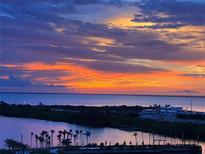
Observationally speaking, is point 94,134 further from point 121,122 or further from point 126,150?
point 126,150

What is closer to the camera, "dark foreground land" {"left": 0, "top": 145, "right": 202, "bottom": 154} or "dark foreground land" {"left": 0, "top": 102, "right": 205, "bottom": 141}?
"dark foreground land" {"left": 0, "top": 145, "right": 202, "bottom": 154}

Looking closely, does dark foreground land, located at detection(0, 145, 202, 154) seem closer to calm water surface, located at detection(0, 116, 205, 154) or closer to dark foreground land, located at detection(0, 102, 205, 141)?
calm water surface, located at detection(0, 116, 205, 154)

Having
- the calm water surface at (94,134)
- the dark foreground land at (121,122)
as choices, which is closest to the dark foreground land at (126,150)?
the calm water surface at (94,134)

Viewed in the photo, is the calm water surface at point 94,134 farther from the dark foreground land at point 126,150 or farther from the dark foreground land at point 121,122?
the dark foreground land at point 126,150

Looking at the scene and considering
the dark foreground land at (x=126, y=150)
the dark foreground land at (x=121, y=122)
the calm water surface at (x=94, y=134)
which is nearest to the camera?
the dark foreground land at (x=126, y=150)

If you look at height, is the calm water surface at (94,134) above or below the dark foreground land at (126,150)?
above

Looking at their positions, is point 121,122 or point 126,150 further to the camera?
point 121,122

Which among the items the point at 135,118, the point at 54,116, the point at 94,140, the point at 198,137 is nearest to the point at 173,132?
the point at 198,137

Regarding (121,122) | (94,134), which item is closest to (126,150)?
(94,134)

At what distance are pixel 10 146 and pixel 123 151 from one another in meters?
11.7

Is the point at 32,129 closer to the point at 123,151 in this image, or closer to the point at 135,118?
the point at 135,118

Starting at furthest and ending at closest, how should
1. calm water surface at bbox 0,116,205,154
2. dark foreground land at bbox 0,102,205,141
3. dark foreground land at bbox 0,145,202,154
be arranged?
dark foreground land at bbox 0,102,205,141 → calm water surface at bbox 0,116,205,154 → dark foreground land at bbox 0,145,202,154

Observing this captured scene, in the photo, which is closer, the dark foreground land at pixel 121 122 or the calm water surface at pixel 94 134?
the calm water surface at pixel 94 134

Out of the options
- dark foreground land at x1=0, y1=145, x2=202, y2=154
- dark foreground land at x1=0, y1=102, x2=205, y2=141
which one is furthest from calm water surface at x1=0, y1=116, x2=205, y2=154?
dark foreground land at x1=0, y1=145, x2=202, y2=154
